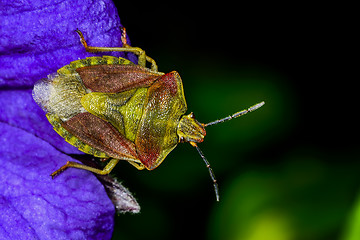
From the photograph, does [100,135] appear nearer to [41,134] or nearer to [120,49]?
[41,134]

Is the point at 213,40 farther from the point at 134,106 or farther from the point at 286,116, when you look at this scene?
the point at 134,106

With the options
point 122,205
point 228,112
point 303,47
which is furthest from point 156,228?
point 303,47

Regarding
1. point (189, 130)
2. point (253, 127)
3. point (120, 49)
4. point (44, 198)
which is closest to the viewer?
point (44, 198)

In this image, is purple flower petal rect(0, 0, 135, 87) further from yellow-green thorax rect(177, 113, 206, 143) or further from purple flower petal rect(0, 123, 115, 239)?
yellow-green thorax rect(177, 113, 206, 143)

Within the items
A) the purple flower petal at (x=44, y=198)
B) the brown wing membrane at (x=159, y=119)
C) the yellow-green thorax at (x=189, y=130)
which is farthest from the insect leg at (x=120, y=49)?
the purple flower petal at (x=44, y=198)

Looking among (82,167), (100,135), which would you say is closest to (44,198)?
(82,167)

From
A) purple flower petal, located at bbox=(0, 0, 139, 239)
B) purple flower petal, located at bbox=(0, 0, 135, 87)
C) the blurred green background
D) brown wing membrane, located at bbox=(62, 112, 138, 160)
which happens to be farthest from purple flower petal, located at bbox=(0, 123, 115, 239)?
the blurred green background
